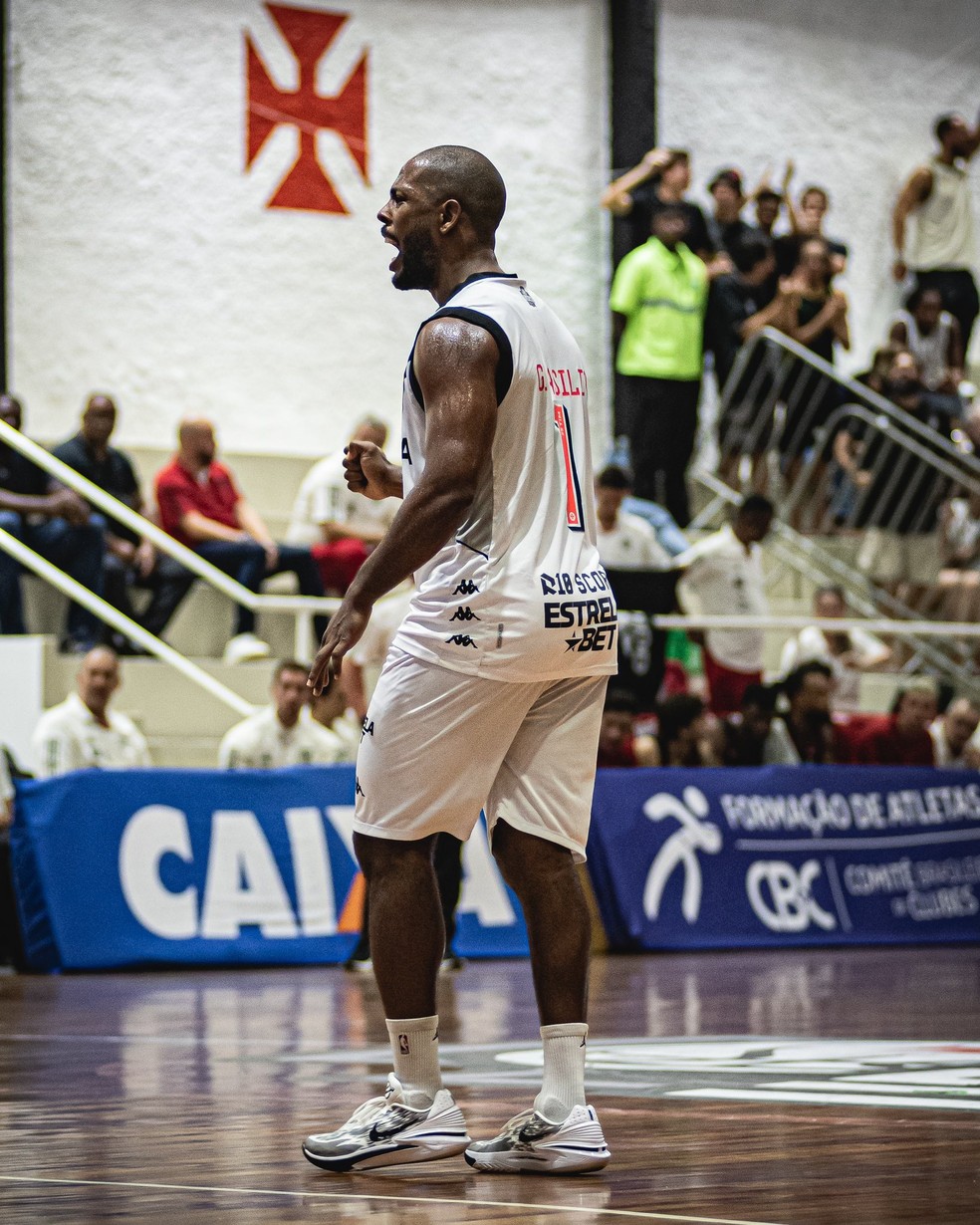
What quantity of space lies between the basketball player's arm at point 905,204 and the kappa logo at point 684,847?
29.0 feet

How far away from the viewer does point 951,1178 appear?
3.72 meters

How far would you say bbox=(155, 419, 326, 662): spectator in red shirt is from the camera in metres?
12.5

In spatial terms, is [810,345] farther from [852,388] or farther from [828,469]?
[828,469]

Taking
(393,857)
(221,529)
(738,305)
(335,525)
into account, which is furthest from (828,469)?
(393,857)

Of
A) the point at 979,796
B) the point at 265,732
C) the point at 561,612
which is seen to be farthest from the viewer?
the point at 979,796

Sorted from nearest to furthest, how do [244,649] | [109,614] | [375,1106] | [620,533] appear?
[375,1106]
[109,614]
[244,649]
[620,533]

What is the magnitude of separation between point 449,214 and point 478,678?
0.93 meters

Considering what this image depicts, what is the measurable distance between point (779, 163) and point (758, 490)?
421 centimetres

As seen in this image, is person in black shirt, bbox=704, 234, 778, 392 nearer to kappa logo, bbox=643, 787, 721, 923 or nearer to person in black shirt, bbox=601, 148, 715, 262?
person in black shirt, bbox=601, 148, 715, 262

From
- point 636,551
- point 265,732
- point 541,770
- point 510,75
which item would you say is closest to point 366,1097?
point 541,770

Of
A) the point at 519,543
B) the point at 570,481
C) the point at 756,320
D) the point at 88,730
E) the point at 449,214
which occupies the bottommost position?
the point at 88,730

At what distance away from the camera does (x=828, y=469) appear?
16625mm

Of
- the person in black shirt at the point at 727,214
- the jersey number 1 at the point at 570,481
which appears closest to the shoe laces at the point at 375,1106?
the jersey number 1 at the point at 570,481

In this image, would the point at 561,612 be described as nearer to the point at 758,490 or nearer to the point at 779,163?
the point at 758,490
